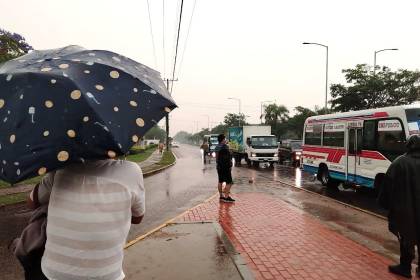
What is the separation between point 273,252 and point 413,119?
24.0 feet

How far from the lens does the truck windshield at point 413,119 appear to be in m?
11.6

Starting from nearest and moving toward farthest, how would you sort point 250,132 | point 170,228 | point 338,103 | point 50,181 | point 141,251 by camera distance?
point 50,181 < point 141,251 < point 170,228 < point 250,132 < point 338,103

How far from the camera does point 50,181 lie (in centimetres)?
254

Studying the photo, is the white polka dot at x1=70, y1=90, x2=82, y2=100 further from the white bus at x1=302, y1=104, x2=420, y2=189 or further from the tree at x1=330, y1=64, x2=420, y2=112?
the tree at x1=330, y1=64, x2=420, y2=112

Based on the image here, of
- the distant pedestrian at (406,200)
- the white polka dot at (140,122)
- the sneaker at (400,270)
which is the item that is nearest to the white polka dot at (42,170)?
the white polka dot at (140,122)

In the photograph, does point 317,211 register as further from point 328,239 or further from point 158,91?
point 158,91

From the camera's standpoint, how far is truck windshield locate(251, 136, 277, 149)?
1144 inches

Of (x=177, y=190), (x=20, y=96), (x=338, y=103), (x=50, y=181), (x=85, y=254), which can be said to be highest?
(x=338, y=103)

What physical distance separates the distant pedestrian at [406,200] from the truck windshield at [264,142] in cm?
2338

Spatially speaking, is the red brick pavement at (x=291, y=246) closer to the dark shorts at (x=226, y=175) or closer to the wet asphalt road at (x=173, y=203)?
the wet asphalt road at (x=173, y=203)

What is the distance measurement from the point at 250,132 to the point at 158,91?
103 ft

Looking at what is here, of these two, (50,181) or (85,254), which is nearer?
(85,254)

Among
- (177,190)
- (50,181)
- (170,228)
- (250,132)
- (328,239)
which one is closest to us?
(50,181)

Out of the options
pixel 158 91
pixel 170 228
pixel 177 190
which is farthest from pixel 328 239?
pixel 177 190
